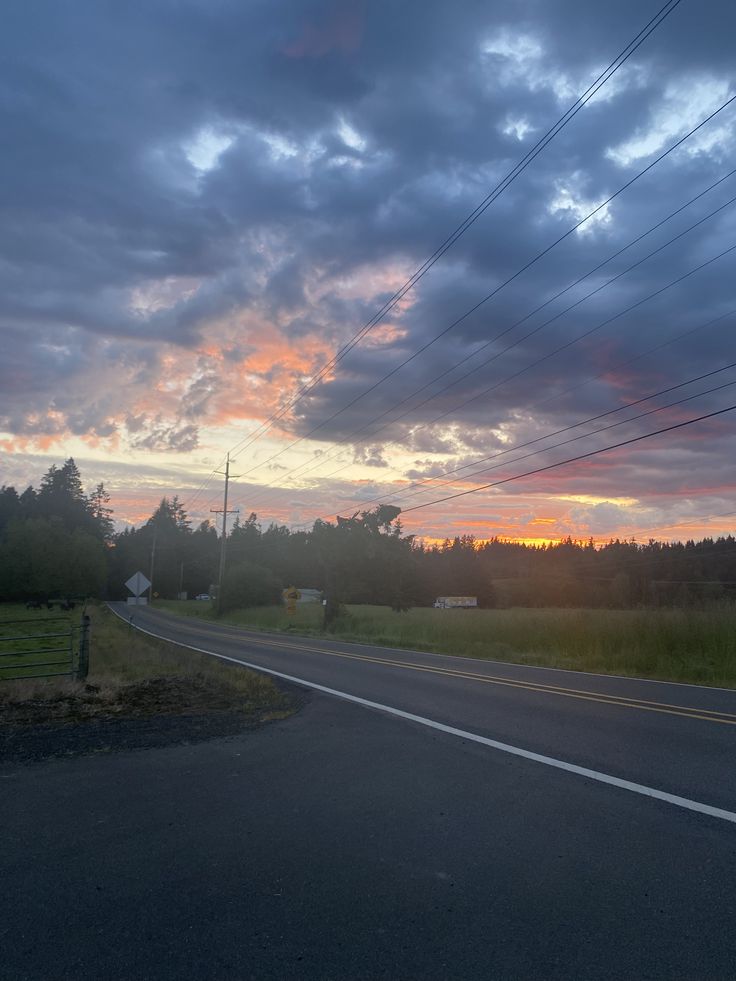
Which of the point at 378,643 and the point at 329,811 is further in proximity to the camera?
the point at 378,643

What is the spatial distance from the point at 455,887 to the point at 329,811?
67.7 inches

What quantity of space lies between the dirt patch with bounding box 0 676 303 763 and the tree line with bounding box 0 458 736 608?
3225 centimetres

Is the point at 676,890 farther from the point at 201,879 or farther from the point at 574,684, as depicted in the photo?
the point at 574,684

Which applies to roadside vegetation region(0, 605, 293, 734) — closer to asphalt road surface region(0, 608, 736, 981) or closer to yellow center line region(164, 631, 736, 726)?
asphalt road surface region(0, 608, 736, 981)

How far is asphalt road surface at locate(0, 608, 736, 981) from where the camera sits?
370cm

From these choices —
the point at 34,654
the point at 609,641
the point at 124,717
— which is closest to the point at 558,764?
the point at 124,717

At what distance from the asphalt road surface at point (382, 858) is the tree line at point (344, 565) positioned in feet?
119

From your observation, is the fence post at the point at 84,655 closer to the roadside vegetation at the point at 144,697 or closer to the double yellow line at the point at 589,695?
the roadside vegetation at the point at 144,697

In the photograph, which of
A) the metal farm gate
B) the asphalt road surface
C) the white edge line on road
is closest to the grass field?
the white edge line on road

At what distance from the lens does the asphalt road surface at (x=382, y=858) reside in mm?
3695

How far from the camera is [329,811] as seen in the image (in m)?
5.91

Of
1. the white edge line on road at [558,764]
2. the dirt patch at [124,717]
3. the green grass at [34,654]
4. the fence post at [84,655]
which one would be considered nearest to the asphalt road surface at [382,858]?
the white edge line on road at [558,764]

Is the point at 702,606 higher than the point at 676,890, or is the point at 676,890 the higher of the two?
the point at 702,606

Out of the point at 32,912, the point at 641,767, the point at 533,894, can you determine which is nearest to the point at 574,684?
the point at 641,767
